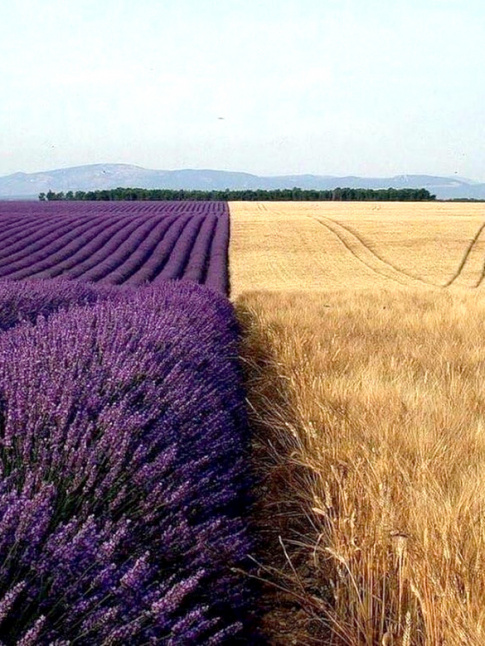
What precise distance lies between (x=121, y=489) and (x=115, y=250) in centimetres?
1882

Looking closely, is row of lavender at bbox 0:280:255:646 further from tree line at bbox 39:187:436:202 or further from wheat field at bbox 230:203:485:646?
tree line at bbox 39:187:436:202

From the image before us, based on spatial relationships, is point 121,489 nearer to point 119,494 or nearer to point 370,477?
point 119,494

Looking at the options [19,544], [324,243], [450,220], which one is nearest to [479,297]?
[19,544]

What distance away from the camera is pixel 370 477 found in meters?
2.28

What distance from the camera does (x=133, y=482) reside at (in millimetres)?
1815

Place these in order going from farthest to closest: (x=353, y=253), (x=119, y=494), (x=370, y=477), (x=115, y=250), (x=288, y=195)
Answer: (x=288, y=195) < (x=353, y=253) < (x=115, y=250) < (x=370, y=477) < (x=119, y=494)

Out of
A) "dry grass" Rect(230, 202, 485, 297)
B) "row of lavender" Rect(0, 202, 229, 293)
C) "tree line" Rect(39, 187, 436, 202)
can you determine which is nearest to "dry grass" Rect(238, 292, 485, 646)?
"row of lavender" Rect(0, 202, 229, 293)

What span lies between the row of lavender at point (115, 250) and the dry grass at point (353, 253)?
994 millimetres

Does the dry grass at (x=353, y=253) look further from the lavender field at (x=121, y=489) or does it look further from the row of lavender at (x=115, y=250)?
the lavender field at (x=121, y=489)

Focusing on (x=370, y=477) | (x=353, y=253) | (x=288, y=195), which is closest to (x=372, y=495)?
(x=370, y=477)

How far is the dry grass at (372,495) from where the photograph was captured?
1.68 meters

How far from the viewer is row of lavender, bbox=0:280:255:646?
4.26 feet

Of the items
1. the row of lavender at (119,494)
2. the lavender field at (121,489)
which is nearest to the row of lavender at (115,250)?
the lavender field at (121,489)

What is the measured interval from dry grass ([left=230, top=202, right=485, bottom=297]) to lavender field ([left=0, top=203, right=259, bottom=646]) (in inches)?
459
